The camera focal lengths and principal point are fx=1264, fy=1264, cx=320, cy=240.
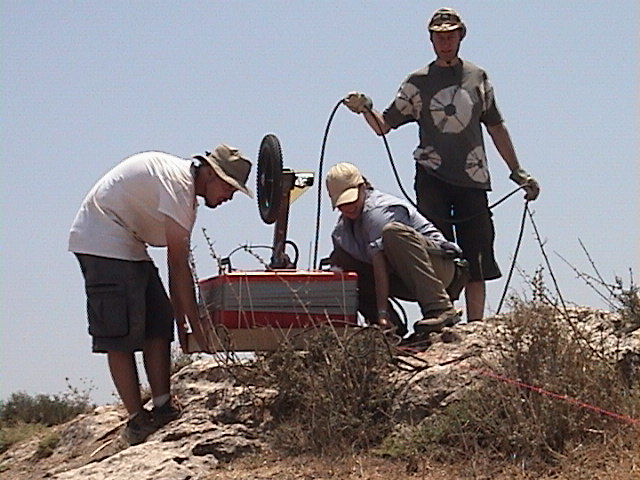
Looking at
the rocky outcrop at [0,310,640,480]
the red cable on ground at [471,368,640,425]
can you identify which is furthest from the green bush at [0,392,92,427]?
the red cable on ground at [471,368,640,425]

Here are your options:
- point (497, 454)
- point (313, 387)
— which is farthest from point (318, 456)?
point (497, 454)

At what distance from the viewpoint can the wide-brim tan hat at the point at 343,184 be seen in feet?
23.1

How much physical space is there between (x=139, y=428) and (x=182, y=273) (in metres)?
0.92

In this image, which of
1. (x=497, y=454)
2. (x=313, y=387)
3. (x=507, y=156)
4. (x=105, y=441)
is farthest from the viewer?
(x=507, y=156)

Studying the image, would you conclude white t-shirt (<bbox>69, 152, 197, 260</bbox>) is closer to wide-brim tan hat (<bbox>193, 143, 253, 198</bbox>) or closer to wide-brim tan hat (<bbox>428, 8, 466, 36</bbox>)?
wide-brim tan hat (<bbox>193, 143, 253, 198</bbox>)

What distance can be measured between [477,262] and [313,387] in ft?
6.14

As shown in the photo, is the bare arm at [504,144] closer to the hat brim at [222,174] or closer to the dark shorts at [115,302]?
the hat brim at [222,174]

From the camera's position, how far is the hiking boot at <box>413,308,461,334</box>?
22.7 ft

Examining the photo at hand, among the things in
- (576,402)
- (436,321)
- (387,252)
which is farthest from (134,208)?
(576,402)

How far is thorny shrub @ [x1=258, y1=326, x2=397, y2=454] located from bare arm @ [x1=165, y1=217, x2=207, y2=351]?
1.37ft

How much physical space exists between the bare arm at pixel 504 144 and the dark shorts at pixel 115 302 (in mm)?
2617

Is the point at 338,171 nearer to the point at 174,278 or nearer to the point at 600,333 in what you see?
the point at 174,278

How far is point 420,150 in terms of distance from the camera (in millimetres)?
7809

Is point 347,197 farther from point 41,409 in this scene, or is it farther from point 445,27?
point 41,409
